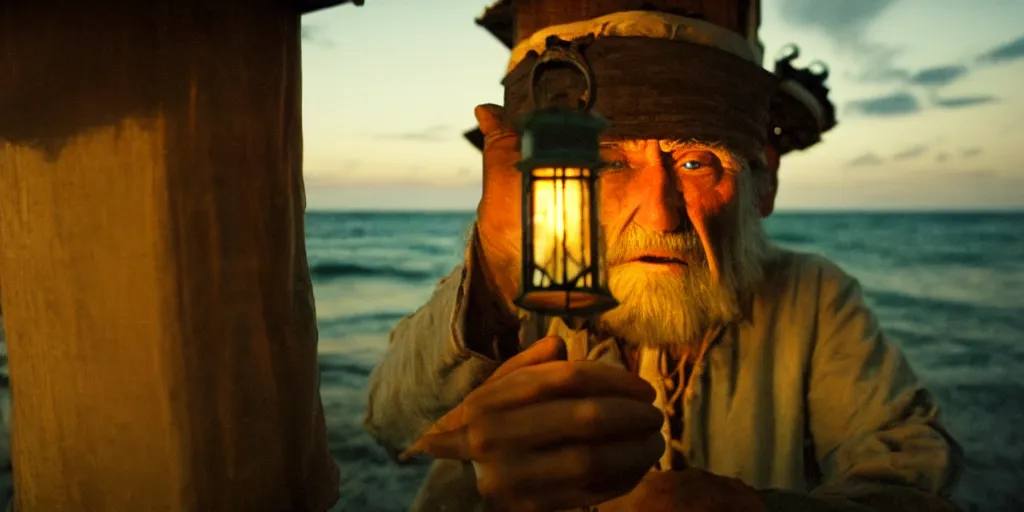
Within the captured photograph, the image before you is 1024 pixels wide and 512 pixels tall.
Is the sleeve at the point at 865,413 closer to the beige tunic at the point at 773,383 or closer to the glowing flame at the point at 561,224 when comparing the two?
the beige tunic at the point at 773,383

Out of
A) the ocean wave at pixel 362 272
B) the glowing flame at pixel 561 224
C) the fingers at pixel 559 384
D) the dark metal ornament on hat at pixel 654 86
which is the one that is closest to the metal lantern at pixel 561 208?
the glowing flame at pixel 561 224

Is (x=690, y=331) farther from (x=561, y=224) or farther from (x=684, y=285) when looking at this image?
(x=561, y=224)

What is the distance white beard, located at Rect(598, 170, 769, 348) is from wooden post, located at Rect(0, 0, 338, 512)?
32.6 inches

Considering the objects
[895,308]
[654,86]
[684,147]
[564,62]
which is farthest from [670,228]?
[895,308]

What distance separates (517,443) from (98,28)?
996mm

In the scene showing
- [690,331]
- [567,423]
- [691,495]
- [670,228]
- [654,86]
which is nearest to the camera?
[567,423]

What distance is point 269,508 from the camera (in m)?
1.31

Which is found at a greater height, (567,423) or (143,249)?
(143,249)

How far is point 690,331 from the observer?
5.80 ft

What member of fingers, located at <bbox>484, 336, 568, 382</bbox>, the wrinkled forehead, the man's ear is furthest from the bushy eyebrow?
fingers, located at <bbox>484, 336, 568, 382</bbox>

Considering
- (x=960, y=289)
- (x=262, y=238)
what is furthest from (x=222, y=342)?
(x=960, y=289)

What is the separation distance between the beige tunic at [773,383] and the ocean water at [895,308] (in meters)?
0.40

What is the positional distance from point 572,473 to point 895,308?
36.9ft

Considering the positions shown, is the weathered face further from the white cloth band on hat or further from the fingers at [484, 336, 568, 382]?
the fingers at [484, 336, 568, 382]
